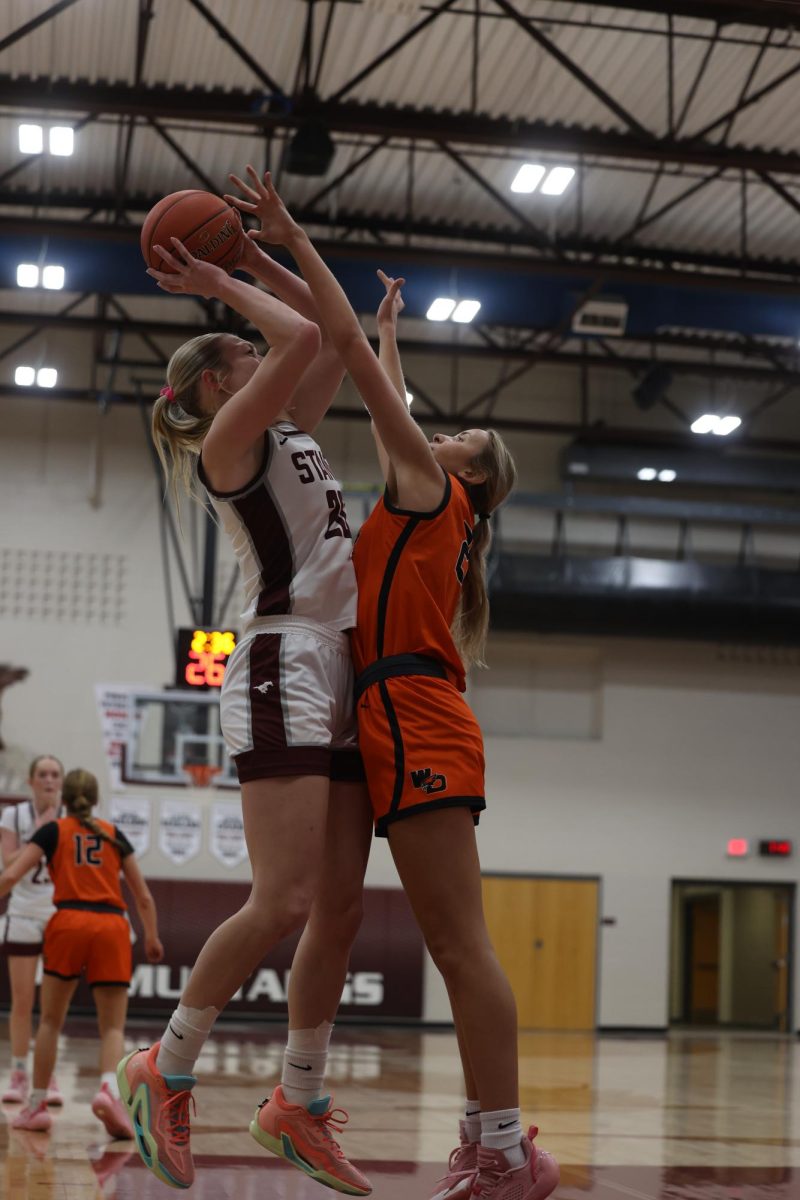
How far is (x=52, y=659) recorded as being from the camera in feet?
65.2

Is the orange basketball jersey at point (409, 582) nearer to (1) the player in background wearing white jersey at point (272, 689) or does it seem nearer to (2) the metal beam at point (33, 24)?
(1) the player in background wearing white jersey at point (272, 689)

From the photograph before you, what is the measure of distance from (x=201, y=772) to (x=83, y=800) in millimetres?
8654

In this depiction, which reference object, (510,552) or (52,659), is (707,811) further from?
(52,659)

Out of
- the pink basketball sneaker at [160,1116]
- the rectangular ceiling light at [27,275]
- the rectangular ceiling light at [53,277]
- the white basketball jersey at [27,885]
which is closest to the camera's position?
the pink basketball sneaker at [160,1116]

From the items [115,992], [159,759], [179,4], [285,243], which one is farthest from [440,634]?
[159,759]

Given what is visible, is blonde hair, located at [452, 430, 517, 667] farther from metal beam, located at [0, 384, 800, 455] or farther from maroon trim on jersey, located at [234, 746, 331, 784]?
metal beam, located at [0, 384, 800, 455]

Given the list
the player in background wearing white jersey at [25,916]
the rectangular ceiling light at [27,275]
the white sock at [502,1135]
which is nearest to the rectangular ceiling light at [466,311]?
the rectangular ceiling light at [27,275]

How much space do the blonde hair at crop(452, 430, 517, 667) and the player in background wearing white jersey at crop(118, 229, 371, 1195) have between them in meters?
0.47

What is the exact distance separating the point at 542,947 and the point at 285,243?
59.3 feet

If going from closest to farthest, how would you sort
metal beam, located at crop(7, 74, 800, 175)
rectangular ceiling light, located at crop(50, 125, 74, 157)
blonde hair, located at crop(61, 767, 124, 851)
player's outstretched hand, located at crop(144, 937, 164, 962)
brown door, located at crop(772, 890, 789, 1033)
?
player's outstretched hand, located at crop(144, 937, 164, 962)
blonde hair, located at crop(61, 767, 124, 851)
metal beam, located at crop(7, 74, 800, 175)
rectangular ceiling light, located at crop(50, 125, 74, 157)
brown door, located at crop(772, 890, 789, 1033)

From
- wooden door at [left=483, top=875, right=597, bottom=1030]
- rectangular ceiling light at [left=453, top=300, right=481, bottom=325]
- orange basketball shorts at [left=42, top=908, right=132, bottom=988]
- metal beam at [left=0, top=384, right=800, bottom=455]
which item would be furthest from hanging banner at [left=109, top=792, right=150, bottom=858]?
orange basketball shorts at [left=42, top=908, right=132, bottom=988]

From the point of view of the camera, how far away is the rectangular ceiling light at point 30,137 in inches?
535

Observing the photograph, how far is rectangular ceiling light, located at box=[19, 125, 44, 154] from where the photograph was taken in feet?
44.6

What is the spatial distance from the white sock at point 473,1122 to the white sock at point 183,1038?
758 millimetres
